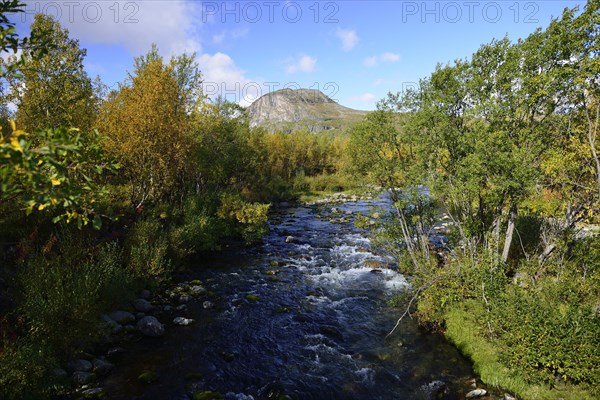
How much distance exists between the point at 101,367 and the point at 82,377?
853mm

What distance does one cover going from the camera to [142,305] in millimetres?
17844

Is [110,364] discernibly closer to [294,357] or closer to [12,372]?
[12,372]

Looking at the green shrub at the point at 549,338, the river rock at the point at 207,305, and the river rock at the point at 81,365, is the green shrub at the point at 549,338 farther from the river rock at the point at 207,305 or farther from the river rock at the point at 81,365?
the river rock at the point at 81,365

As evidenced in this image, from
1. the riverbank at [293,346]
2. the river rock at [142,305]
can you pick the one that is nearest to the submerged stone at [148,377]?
the riverbank at [293,346]

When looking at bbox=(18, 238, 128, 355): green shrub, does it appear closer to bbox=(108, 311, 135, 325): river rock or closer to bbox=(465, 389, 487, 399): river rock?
bbox=(108, 311, 135, 325): river rock

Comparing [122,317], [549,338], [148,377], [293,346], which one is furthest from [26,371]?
[549,338]

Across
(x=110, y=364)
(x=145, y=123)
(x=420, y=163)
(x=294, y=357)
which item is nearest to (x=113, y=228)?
(x=145, y=123)

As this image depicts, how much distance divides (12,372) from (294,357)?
10056 mm

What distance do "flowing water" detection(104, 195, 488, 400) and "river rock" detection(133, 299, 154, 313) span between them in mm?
2115

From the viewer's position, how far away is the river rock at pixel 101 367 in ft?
41.5

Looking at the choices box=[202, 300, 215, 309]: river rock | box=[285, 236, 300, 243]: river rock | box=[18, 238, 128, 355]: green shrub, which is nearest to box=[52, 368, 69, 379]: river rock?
box=[18, 238, 128, 355]: green shrub

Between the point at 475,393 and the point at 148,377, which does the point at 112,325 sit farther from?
the point at 475,393

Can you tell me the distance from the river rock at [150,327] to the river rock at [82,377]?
3.45m

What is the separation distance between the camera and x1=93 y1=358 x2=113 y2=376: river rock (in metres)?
12.6
